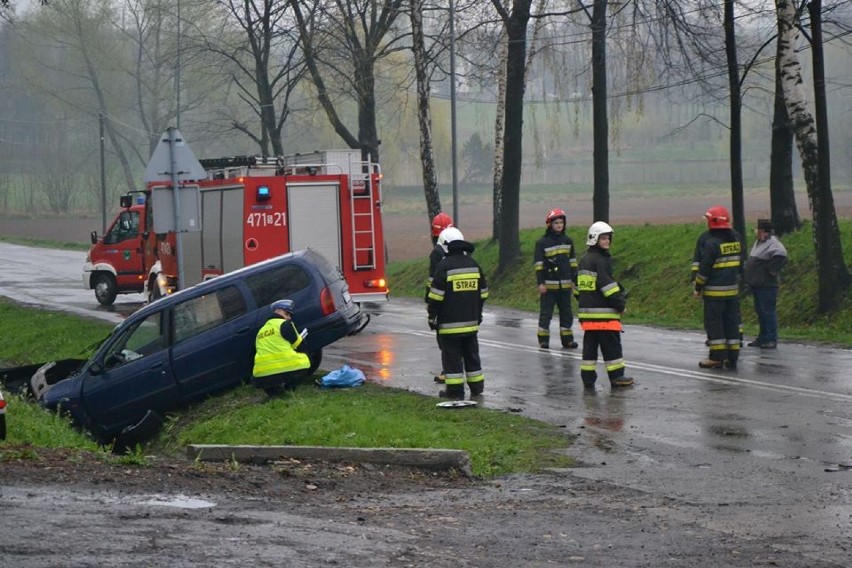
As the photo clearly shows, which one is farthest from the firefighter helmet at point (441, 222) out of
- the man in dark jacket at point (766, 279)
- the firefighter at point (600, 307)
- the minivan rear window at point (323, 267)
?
the man in dark jacket at point (766, 279)

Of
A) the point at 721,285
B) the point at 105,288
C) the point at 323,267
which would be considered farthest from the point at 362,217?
the point at 105,288

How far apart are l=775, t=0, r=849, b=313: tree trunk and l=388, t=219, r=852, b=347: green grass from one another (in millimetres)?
355

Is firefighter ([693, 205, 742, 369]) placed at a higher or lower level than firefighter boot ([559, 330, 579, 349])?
higher

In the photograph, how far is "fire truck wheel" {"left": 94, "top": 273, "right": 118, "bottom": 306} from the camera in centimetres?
2984

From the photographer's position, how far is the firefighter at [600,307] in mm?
13070

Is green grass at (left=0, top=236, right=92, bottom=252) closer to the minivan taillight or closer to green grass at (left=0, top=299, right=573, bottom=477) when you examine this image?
the minivan taillight

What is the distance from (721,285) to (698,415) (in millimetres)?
2938

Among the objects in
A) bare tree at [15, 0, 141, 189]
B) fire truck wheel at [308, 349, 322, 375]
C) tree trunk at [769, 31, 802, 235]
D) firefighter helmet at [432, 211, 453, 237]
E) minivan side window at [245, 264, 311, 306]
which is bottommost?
fire truck wheel at [308, 349, 322, 375]

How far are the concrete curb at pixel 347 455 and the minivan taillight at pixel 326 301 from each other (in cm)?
339

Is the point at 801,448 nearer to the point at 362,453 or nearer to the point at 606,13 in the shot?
the point at 362,453

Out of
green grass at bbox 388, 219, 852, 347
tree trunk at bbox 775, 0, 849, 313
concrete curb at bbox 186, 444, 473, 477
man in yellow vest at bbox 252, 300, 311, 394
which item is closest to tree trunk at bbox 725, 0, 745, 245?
green grass at bbox 388, 219, 852, 347

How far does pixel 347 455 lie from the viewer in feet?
33.3

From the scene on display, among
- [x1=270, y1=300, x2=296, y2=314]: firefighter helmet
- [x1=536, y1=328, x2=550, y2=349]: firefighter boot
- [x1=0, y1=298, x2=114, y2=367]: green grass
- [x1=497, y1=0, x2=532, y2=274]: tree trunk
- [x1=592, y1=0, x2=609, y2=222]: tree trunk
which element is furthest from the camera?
[x1=497, y1=0, x2=532, y2=274]: tree trunk

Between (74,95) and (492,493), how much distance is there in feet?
274
